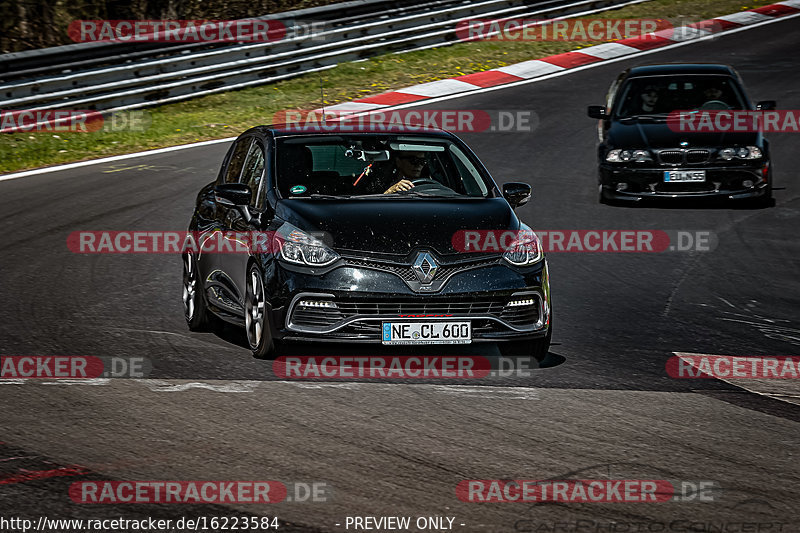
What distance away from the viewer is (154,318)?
9.73 meters

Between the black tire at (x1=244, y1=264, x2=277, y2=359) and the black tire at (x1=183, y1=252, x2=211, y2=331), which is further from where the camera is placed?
the black tire at (x1=183, y1=252, x2=211, y2=331)

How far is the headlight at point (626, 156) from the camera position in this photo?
14.7 m

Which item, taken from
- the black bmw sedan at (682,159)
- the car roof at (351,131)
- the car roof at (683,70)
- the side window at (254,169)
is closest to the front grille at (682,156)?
the black bmw sedan at (682,159)

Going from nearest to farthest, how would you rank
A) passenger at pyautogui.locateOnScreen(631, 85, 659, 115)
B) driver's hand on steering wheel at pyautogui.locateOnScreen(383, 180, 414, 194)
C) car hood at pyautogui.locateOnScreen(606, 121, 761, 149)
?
driver's hand on steering wheel at pyautogui.locateOnScreen(383, 180, 414, 194), car hood at pyautogui.locateOnScreen(606, 121, 761, 149), passenger at pyautogui.locateOnScreen(631, 85, 659, 115)

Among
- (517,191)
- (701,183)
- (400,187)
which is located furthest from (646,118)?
(400,187)

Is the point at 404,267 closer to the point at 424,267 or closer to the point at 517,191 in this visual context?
the point at 424,267

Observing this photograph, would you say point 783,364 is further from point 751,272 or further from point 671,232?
point 671,232

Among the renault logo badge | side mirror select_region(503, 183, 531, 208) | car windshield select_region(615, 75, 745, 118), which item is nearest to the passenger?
car windshield select_region(615, 75, 745, 118)

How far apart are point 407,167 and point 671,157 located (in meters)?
6.07

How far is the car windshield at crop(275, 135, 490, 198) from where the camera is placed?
9.01 m

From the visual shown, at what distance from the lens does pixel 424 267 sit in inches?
315

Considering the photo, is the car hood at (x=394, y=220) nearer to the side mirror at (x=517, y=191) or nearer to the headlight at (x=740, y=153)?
the side mirror at (x=517, y=191)

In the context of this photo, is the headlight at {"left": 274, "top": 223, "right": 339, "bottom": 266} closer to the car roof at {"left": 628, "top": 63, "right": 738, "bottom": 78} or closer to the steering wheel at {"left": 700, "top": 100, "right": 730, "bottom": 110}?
the steering wheel at {"left": 700, "top": 100, "right": 730, "bottom": 110}

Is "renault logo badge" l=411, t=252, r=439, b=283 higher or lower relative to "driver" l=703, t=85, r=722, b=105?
lower
